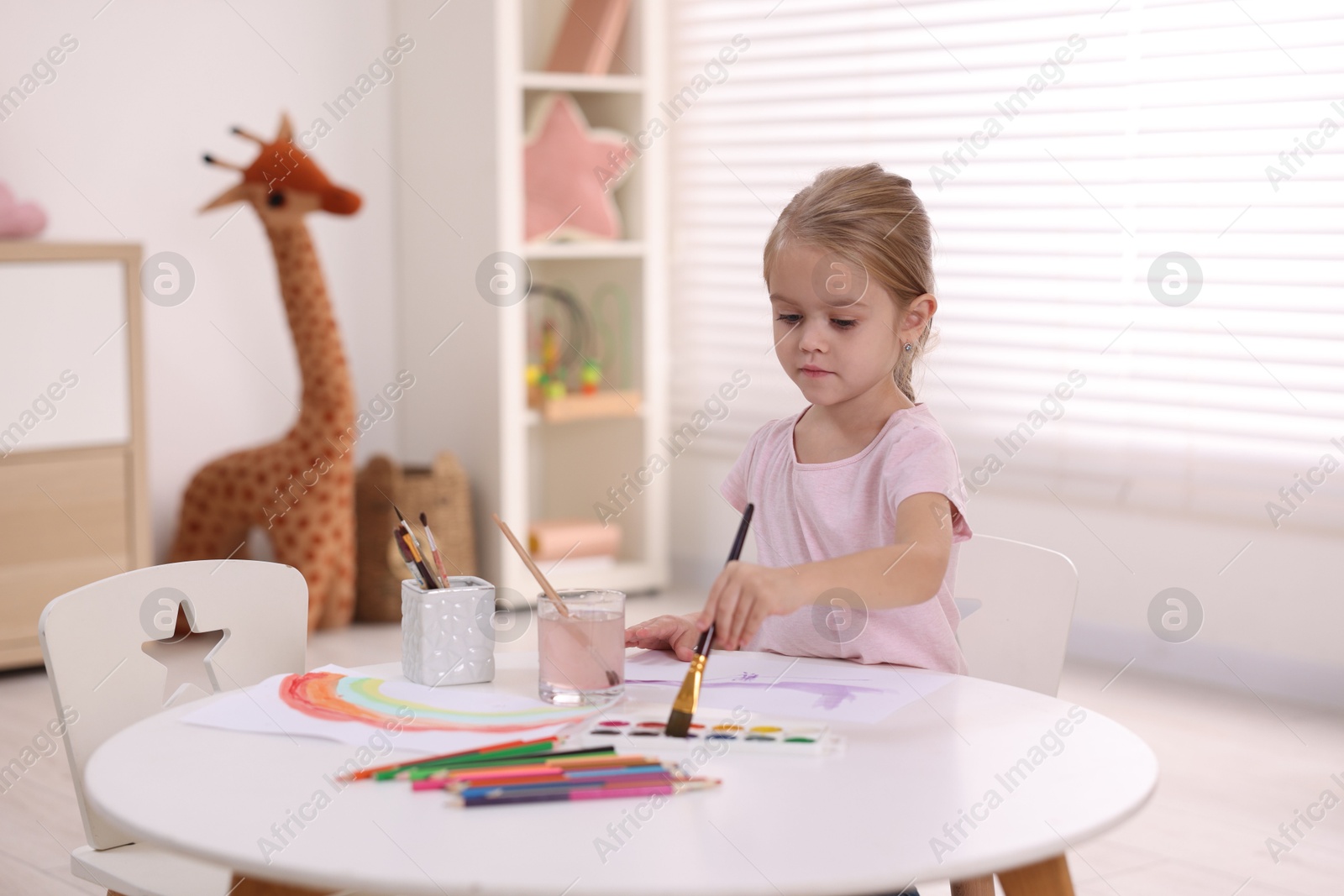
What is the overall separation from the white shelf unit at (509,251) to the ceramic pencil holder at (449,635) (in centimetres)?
243

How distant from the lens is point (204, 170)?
363 centimetres

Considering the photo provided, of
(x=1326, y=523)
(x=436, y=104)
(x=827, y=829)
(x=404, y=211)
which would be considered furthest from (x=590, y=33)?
(x=827, y=829)

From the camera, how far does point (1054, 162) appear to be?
10.4 ft

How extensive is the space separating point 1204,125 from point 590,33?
1.57m

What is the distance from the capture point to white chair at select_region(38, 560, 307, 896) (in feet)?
4.00

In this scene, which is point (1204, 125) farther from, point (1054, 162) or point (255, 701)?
point (255, 701)

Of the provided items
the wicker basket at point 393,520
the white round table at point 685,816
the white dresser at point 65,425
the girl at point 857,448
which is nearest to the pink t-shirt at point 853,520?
the girl at point 857,448

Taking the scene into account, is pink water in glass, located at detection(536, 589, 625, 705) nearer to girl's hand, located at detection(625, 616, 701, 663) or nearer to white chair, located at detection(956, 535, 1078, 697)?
girl's hand, located at detection(625, 616, 701, 663)

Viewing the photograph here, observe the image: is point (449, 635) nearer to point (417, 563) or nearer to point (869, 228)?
point (417, 563)

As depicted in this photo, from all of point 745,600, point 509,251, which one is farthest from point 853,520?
point 509,251

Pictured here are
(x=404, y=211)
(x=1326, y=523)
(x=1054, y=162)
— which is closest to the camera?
(x=1326, y=523)

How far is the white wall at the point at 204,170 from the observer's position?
3.40 metres

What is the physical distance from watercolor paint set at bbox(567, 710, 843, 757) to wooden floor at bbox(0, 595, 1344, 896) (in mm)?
1026

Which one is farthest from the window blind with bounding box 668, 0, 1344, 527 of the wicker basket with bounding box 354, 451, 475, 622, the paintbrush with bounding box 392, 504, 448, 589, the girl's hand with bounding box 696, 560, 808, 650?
the paintbrush with bounding box 392, 504, 448, 589
